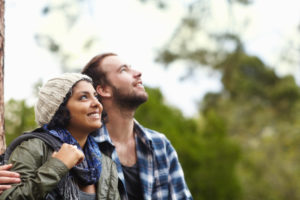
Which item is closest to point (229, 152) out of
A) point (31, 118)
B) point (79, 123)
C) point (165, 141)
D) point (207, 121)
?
point (207, 121)

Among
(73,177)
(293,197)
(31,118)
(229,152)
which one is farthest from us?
(293,197)

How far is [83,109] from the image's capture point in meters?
2.46

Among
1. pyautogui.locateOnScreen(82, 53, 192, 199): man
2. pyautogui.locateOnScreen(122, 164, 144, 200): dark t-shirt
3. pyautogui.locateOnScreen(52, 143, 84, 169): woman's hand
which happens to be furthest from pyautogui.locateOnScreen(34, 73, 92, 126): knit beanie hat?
pyautogui.locateOnScreen(122, 164, 144, 200): dark t-shirt

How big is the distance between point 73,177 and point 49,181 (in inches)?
13.0

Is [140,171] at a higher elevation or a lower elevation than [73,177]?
lower

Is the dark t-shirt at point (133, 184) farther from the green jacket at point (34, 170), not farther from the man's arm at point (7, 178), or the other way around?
the man's arm at point (7, 178)

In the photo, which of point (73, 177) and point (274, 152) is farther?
point (274, 152)

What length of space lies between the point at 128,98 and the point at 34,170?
1.28 meters

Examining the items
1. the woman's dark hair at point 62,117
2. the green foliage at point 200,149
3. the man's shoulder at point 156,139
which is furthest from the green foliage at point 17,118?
the woman's dark hair at point 62,117

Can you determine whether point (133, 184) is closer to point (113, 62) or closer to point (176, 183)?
point (176, 183)

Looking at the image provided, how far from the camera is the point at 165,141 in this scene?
352 cm

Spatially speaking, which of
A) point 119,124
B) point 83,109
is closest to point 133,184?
point 119,124

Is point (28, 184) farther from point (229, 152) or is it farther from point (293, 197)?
point (293, 197)

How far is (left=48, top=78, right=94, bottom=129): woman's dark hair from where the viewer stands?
241 cm
